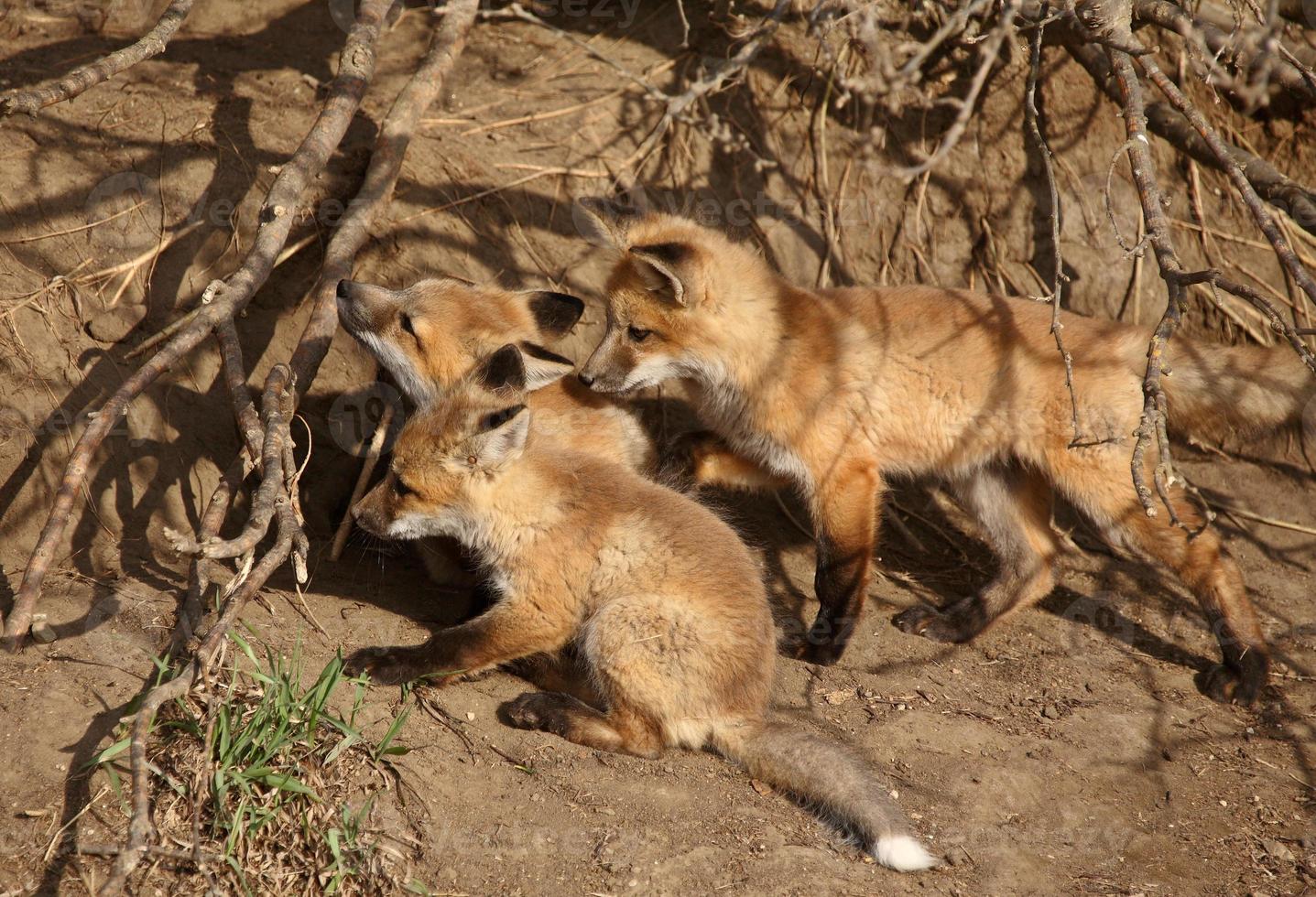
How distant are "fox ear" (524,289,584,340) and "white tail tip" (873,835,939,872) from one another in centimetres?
282

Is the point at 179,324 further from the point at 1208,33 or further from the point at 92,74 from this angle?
the point at 1208,33

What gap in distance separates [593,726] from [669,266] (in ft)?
6.93

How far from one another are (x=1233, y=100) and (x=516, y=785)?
6420 mm

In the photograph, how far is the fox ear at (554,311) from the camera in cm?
507

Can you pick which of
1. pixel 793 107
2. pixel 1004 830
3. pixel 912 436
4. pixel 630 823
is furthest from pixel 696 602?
pixel 793 107

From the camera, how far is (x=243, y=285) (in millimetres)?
4348

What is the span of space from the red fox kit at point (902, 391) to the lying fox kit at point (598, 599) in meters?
0.92

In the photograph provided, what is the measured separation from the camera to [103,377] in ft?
15.9

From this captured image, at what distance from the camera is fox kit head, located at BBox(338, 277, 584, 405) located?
4.82 metres

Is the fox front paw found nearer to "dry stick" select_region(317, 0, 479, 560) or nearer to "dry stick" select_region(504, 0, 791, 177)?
"dry stick" select_region(504, 0, 791, 177)

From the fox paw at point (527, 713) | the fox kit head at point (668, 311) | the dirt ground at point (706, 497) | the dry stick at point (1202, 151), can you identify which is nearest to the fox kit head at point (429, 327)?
the fox kit head at point (668, 311)

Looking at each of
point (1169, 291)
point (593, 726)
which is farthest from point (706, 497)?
point (1169, 291)

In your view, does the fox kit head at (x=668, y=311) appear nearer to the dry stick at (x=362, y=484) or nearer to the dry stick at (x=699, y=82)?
the dry stick at (x=699, y=82)

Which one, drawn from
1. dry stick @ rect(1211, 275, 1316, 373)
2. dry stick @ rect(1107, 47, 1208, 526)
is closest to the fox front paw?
dry stick @ rect(1107, 47, 1208, 526)
